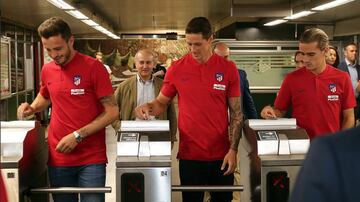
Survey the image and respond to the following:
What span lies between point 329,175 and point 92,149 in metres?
2.04

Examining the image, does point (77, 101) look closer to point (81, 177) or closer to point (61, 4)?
point (81, 177)

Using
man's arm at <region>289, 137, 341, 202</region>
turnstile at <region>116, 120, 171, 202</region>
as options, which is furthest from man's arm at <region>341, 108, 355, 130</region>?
man's arm at <region>289, 137, 341, 202</region>

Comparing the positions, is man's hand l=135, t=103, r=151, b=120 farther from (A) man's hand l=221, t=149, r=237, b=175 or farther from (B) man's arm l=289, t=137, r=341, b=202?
(B) man's arm l=289, t=137, r=341, b=202

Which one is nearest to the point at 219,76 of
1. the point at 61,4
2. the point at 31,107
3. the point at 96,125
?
the point at 96,125

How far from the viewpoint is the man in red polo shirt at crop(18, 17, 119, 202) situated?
2609mm

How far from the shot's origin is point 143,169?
2.31m

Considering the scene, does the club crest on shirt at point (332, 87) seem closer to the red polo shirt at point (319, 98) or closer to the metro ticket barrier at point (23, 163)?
the red polo shirt at point (319, 98)

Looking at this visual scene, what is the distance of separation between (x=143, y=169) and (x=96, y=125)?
41 centimetres

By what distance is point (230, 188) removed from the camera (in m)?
2.48

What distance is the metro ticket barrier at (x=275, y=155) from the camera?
2.36 metres

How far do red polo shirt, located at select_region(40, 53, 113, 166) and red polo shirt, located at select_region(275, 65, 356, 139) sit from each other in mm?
1025

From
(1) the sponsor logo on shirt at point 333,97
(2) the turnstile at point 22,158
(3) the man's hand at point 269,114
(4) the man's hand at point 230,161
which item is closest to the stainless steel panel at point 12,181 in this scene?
(2) the turnstile at point 22,158

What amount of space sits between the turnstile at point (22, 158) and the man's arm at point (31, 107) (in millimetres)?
81

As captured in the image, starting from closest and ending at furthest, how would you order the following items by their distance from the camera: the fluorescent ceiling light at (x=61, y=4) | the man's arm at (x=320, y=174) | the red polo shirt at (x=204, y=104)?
1. the man's arm at (x=320, y=174)
2. the red polo shirt at (x=204, y=104)
3. the fluorescent ceiling light at (x=61, y=4)
